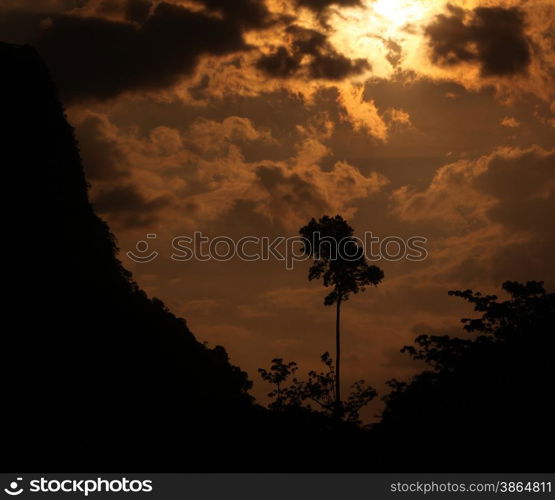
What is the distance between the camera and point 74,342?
50000mm

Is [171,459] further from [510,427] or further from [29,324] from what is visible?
[510,427]

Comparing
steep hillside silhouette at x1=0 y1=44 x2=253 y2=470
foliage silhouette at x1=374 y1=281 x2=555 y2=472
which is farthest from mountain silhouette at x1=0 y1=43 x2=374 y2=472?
foliage silhouette at x1=374 y1=281 x2=555 y2=472

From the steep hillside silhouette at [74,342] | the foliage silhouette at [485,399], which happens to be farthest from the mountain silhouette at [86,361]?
the foliage silhouette at [485,399]

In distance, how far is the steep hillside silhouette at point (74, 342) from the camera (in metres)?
44.3

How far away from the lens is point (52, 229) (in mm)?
54500
